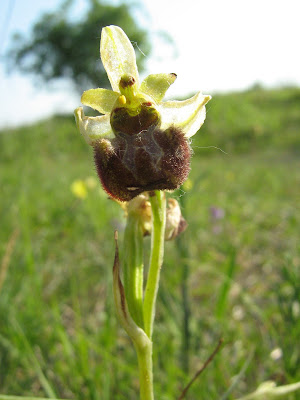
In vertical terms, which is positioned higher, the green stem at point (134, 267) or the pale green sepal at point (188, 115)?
the pale green sepal at point (188, 115)

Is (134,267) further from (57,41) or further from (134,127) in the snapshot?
(57,41)

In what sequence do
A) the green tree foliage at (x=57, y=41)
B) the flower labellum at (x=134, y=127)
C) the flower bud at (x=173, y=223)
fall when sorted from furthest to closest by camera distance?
the green tree foliage at (x=57, y=41) → the flower bud at (x=173, y=223) → the flower labellum at (x=134, y=127)

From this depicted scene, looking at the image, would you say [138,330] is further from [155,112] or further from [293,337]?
[293,337]

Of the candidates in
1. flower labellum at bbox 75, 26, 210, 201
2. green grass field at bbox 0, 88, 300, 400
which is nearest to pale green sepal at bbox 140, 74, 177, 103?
flower labellum at bbox 75, 26, 210, 201

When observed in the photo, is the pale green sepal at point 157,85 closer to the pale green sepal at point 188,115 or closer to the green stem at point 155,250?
the pale green sepal at point 188,115

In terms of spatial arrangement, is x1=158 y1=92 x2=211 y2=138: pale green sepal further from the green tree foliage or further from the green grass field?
the green tree foliage

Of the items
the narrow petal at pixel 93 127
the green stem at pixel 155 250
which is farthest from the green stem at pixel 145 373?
the narrow petal at pixel 93 127

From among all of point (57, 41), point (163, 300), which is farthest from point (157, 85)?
point (57, 41)
